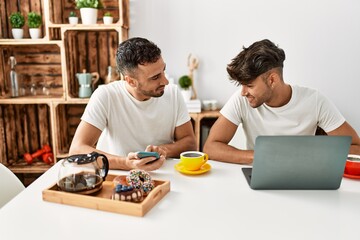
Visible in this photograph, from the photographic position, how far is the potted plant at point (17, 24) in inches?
106

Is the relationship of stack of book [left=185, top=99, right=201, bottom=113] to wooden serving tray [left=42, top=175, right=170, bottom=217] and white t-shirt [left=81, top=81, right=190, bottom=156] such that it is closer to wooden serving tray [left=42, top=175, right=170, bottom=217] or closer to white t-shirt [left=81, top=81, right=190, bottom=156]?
white t-shirt [left=81, top=81, right=190, bottom=156]

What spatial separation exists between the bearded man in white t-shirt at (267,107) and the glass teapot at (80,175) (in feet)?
2.11

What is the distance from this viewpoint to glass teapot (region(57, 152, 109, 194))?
43.4 inches

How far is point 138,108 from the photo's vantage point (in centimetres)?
181

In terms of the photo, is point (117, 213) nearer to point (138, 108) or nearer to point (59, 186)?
point (59, 186)

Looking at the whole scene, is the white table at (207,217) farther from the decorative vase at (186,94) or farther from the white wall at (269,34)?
the white wall at (269,34)

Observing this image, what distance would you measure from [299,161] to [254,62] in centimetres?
64

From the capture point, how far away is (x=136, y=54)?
1.70 m

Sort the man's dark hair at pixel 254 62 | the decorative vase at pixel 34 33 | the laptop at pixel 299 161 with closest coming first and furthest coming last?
the laptop at pixel 299 161
the man's dark hair at pixel 254 62
the decorative vase at pixel 34 33

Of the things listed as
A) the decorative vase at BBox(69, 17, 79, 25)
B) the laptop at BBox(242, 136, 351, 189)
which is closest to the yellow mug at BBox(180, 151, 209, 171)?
the laptop at BBox(242, 136, 351, 189)

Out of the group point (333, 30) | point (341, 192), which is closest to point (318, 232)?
point (341, 192)

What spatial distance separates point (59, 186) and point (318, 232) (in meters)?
0.80

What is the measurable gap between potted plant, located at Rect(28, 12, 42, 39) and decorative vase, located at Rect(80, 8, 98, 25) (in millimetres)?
386

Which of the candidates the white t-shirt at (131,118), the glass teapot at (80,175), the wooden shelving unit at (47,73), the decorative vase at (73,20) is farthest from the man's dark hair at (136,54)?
the decorative vase at (73,20)
